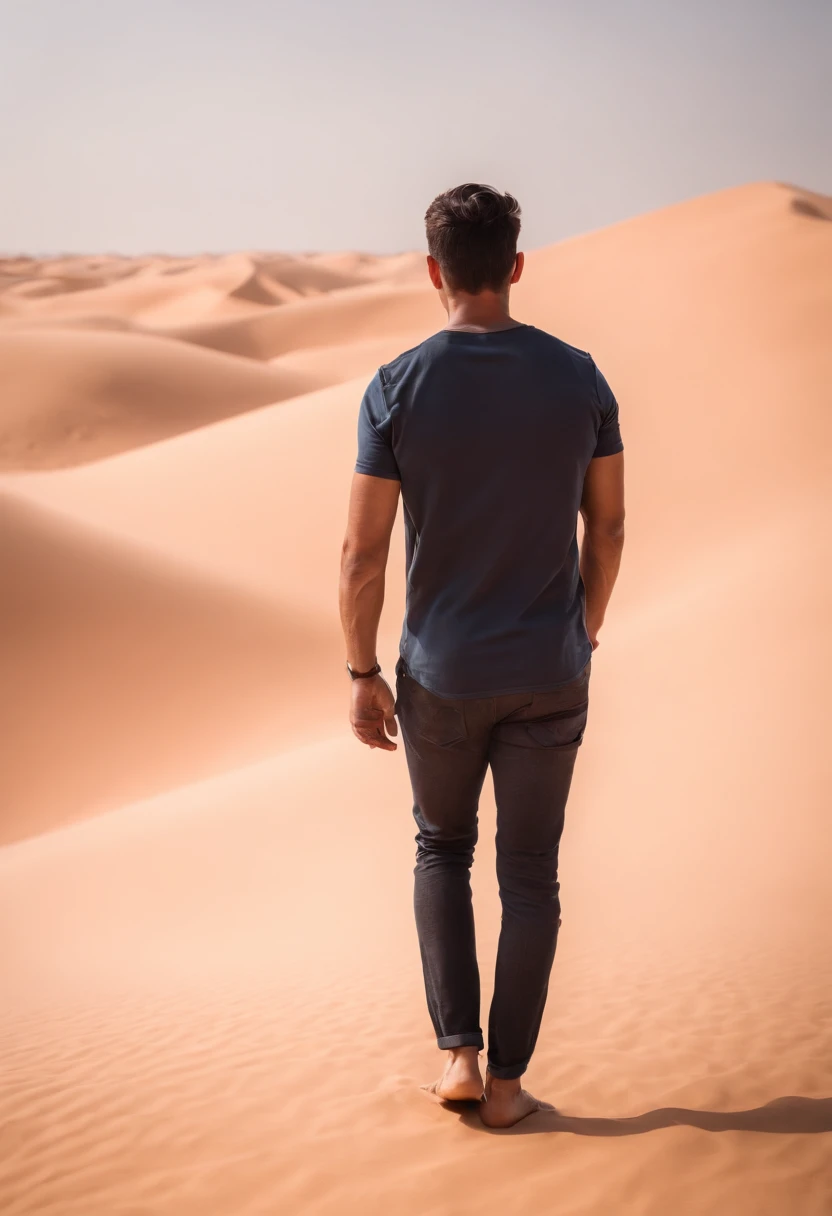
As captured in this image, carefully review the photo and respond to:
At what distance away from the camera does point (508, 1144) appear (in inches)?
92.0

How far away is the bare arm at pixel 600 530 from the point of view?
2.40m

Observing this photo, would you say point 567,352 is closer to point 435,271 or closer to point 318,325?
point 435,271

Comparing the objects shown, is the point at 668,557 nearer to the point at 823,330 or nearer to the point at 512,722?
the point at 823,330

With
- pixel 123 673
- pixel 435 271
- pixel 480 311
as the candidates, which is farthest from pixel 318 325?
pixel 480 311

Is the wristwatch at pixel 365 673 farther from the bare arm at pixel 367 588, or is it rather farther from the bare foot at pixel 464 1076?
the bare foot at pixel 464 1076

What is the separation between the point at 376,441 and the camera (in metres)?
2.21

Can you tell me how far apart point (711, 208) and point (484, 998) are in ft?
95.8

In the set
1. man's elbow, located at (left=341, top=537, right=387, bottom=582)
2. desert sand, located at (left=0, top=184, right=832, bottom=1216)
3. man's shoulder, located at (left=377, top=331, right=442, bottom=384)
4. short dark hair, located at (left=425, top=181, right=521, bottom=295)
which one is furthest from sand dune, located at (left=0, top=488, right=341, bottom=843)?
short dark hair, located at (left=425, top=181, right=521, bottom=295)

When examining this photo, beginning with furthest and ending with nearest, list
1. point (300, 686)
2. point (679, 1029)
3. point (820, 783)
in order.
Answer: point (300, 686) < point (820, 783) < point (679, 1029)

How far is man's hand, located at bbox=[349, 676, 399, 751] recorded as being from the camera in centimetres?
239

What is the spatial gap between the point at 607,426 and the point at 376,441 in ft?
1.73

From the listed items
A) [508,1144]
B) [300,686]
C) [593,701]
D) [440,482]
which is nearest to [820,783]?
[593,701]

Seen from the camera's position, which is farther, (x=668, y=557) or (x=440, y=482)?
(x=668, y=557)

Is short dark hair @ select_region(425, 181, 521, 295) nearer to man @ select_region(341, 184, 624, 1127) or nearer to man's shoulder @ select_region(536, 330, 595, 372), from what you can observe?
man @ select_region(341, 184, 624, 1127)
